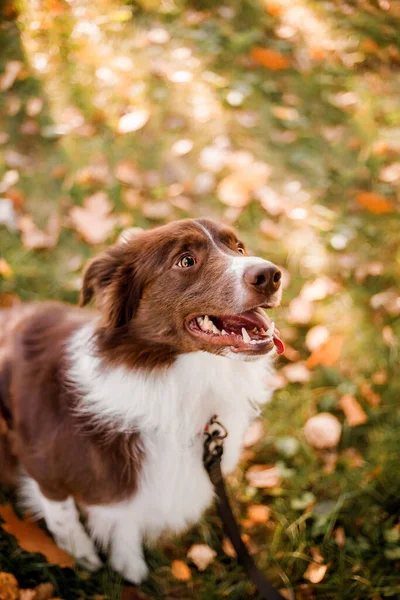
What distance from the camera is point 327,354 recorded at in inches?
148

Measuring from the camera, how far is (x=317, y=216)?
455 centimetres

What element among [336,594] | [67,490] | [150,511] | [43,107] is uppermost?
[43,107]

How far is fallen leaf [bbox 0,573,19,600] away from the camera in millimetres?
2582

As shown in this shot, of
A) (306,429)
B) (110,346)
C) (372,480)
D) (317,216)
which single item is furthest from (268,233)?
(110,346)

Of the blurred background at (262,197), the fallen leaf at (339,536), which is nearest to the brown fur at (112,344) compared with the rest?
the blurred background at (262,197)

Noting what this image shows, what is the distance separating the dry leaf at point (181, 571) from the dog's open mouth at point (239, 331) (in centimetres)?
150

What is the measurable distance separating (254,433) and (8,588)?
165 centimetres

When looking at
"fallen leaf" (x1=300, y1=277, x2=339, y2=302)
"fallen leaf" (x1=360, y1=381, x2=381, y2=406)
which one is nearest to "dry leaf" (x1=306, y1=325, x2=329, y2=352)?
"fallen leaf" (x1=300, y1=277, x2=339, y2=302)

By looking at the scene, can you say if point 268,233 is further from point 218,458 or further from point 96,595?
point 96,595

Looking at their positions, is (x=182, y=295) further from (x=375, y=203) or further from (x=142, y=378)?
(x=375, y=203)

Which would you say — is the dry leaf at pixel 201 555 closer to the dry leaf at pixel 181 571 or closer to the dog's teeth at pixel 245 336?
the dry leaf at pixel 181 571

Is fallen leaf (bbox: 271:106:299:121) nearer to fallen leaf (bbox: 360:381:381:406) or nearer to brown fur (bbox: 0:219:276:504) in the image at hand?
fallen leaf (bbox: 360:381:381:406)

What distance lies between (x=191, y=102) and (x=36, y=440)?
377cm

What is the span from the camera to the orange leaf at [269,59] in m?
5.49
